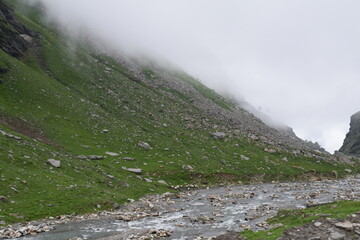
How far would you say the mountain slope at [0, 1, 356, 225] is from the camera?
39969 millimetres

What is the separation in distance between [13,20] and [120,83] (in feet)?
169

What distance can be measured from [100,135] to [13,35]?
63330mm

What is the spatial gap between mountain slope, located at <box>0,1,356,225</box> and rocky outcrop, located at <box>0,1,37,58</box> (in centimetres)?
47

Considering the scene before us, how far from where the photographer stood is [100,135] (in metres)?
74.1

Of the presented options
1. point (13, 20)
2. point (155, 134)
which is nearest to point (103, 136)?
point (155, 134)

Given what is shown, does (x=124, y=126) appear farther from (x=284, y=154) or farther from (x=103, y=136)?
(x=284, y=154)

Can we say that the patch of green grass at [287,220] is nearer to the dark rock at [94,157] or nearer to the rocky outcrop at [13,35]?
the dark rock at [94,157]

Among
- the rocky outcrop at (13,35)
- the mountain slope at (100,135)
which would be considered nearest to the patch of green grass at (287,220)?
the mountain slope at (100,135)

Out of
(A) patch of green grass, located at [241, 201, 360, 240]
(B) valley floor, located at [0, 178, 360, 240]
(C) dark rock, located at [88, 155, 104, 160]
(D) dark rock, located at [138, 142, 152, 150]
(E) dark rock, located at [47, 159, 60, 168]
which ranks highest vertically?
(A) patch of green grass, located at [241, 201, 360, 240]

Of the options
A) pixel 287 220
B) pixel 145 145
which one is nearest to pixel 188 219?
pixel 287 220

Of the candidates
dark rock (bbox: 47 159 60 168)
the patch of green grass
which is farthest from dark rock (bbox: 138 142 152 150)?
the patch of green grass

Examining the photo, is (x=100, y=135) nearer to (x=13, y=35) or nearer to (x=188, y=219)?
(x=188, y=219)

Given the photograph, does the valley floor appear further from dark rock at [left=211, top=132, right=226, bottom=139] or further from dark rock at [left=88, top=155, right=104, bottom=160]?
dark rock at [left=211, top=132, right=226, bottom=139]

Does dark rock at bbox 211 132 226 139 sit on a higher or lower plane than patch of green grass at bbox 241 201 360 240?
lower
